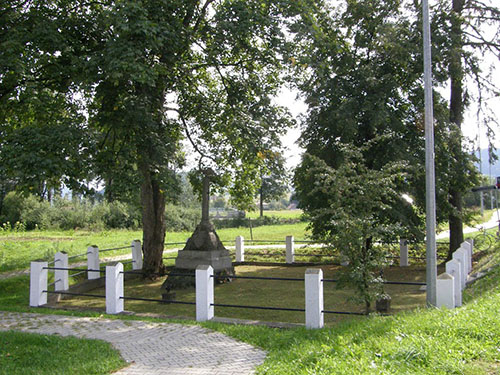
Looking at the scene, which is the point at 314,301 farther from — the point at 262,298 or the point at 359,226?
the point at 262,298

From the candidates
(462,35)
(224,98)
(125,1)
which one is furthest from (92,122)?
(462,35)

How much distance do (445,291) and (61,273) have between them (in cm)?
1073

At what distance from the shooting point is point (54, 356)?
22.8 ft

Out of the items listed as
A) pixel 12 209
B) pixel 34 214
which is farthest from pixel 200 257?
pixel 12 209

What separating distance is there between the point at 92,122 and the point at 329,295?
30.0 feet

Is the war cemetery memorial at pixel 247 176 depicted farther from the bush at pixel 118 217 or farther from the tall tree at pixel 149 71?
the bush at pixel 118 217

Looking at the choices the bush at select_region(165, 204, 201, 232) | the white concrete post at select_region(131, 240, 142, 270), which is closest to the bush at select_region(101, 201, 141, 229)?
the bush at select_region(165, 204, 201, 232)

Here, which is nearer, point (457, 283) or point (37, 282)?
point (457, 283)

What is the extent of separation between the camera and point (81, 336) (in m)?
8.24

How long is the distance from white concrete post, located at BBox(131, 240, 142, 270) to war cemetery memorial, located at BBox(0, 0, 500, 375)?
0.13ft

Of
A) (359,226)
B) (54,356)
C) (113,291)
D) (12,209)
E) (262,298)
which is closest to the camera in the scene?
(54,356)

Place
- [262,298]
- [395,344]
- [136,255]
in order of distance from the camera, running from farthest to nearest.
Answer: [136,255], [262,298], [395,344]

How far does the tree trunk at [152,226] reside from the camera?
1709 cm

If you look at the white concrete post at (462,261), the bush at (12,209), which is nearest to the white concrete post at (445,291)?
the white concrete post at (462,261)
